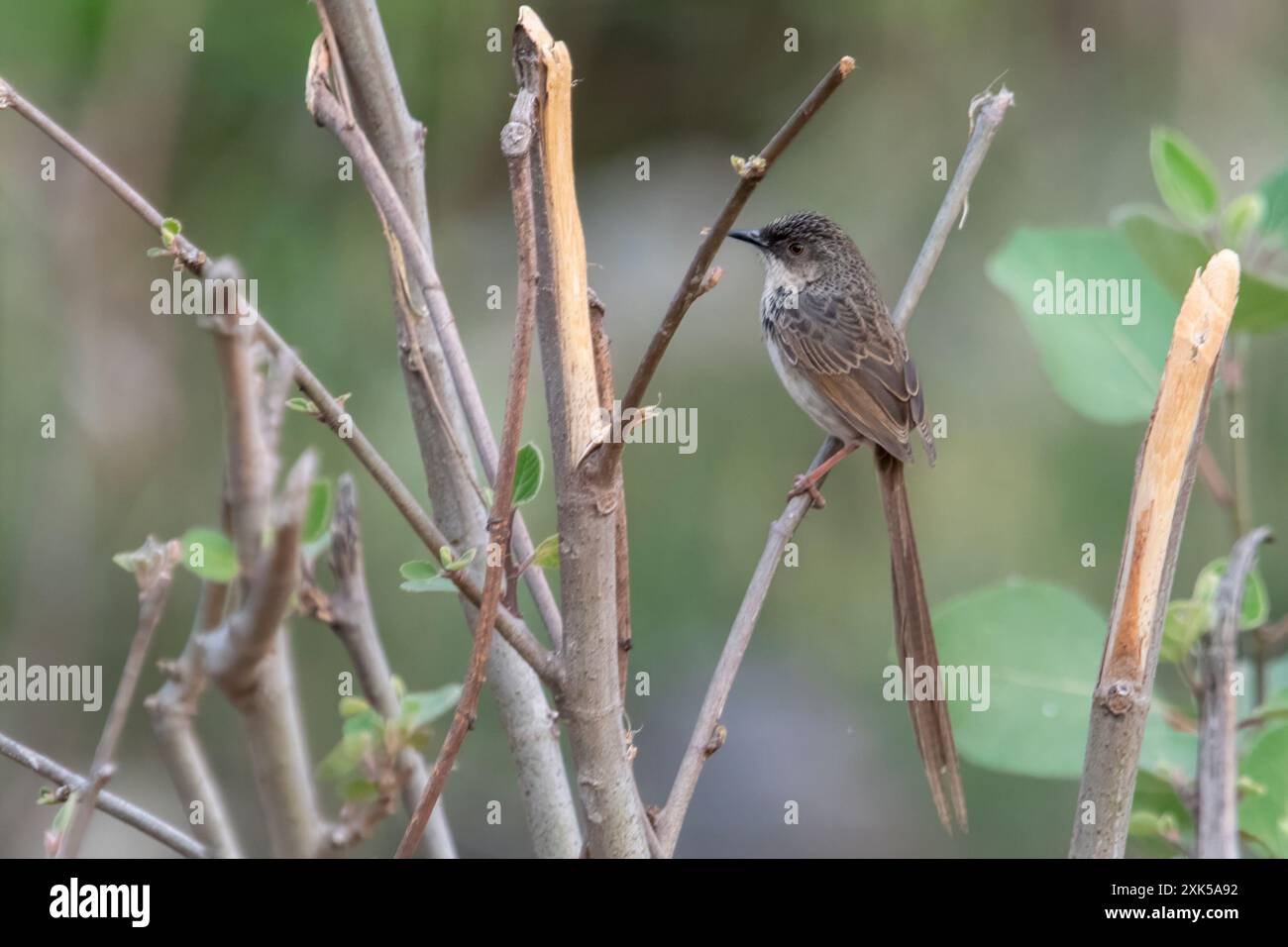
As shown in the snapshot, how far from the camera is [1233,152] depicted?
545cm

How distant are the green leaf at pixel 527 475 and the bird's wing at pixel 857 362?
2.28 metres

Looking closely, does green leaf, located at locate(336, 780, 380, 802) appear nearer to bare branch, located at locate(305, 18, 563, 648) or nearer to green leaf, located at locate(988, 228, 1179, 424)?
bare branch, located at locate(305, 18, 563, 648)

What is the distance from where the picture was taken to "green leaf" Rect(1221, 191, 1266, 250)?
242 cm

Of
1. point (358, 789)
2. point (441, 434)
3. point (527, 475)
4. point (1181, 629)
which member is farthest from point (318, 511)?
point (1181, 629)

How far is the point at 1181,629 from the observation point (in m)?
1.93

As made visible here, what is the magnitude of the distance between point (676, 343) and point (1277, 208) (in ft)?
11.9

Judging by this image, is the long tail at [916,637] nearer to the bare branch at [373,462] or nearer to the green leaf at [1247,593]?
the green leaf at [1247,593]

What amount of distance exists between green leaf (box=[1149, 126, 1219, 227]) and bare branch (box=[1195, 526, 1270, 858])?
852mm

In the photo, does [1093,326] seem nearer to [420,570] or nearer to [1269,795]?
[1269,795]

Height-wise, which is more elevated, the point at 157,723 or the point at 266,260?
the point at 266,260


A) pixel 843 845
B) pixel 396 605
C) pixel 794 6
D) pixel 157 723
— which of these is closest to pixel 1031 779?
pixel 843 845

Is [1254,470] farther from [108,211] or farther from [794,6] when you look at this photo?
[108,211]

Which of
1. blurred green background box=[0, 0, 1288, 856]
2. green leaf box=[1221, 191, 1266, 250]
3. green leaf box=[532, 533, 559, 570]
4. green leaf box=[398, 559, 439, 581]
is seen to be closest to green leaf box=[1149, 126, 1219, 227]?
green leaf box=[1221, 191, 1266, 250]

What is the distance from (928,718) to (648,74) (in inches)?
169
